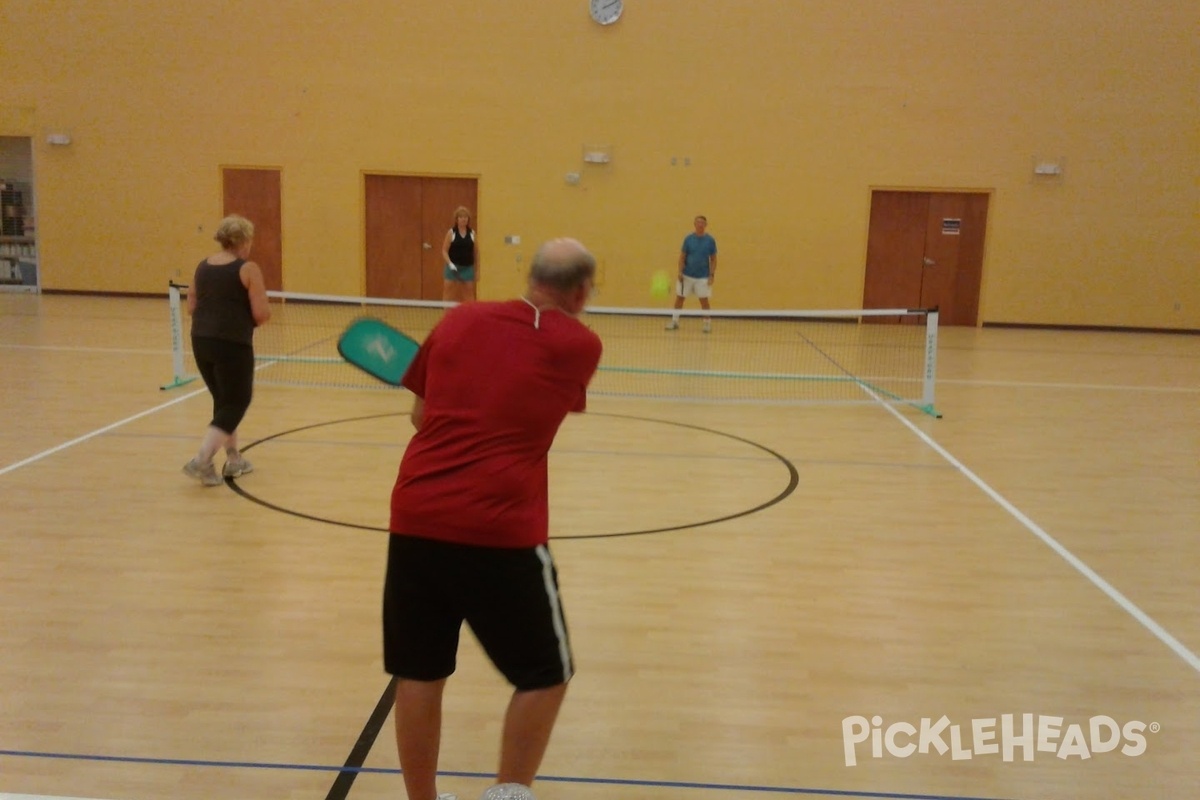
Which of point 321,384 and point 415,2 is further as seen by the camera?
point 415,2

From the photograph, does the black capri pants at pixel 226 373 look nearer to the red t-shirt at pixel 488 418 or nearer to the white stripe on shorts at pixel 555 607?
the red t-shirt at pixel 488 418

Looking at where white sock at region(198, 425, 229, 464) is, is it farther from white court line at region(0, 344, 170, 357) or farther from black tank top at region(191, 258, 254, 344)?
white court line at region(0, 344, 170, 357)

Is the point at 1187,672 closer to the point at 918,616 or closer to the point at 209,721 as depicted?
the point at 918,616

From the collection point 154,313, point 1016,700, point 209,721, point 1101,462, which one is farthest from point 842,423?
point 154,313

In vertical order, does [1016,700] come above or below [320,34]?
below

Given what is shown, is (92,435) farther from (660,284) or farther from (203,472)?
(660,284)

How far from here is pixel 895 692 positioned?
384 cm

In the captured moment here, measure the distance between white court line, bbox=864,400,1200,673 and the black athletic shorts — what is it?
3.11 m

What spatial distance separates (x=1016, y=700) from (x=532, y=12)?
16283 millimetres

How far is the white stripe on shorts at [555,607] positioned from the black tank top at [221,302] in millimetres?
4397

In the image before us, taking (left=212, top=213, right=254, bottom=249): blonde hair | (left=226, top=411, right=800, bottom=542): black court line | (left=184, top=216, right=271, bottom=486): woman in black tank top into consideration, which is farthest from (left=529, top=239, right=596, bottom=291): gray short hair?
(left=212, top=213, right=254, bottom=249): blonde hair

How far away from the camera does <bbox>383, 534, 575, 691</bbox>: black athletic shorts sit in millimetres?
2420

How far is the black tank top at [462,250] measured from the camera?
13.8 m

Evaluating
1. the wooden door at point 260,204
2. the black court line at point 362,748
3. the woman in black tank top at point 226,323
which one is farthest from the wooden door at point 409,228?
the black court line at point 362,748
